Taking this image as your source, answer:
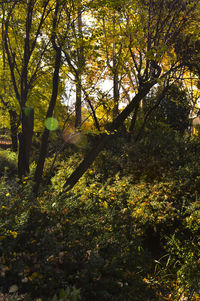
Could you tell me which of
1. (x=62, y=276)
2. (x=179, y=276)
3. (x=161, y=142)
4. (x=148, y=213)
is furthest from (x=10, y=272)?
(x=161, y=142)

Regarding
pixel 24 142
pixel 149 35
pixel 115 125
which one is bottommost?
pixel 24 142

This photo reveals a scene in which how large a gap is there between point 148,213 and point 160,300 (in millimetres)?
2052

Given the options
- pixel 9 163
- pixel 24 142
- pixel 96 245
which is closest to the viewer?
pixel 96 245

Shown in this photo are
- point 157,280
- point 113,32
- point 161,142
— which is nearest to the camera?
point 157,280

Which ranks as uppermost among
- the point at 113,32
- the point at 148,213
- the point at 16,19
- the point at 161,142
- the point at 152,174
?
the point at 113,32

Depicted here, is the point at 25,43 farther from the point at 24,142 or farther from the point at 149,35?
the point at 149,35

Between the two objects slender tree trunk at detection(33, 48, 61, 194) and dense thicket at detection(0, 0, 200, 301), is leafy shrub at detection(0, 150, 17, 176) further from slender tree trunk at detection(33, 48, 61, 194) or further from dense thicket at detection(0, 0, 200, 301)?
slender tree trunk at detection(33, 48, 61, 194)

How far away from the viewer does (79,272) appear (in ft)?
9.09

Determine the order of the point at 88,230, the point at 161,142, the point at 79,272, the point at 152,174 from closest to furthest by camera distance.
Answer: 1. the point at 79,272
2. the point at 88,230
3. the point at 152,174
4. the point at 161,142

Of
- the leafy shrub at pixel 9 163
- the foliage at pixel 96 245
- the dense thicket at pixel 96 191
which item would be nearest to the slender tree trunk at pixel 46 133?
the dense thicket at pixel 96 191

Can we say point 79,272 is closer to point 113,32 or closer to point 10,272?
point 10,272

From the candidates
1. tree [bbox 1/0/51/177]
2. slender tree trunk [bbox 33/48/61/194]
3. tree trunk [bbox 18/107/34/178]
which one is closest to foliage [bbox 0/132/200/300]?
slender tree trunk [bbox 33/48/61/194]

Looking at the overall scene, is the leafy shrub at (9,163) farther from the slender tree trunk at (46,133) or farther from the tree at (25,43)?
the slender tree trunk at (46,133)

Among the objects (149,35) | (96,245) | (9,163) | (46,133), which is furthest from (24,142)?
(9,163)
